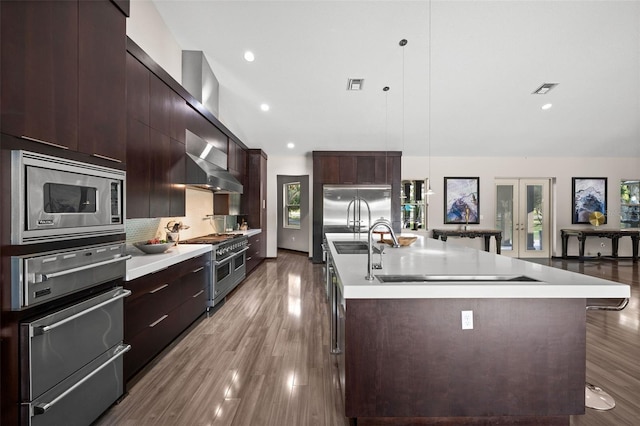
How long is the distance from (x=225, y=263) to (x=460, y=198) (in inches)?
247

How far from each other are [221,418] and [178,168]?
2.50 meters

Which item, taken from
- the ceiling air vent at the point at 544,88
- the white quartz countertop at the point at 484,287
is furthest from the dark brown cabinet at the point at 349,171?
the white quartz countertop at the point at 484,287

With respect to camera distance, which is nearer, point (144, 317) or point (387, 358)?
point (387, 358)

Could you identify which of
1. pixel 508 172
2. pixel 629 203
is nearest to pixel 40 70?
pixel 508 172

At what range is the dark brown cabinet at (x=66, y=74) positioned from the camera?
4.08 feet

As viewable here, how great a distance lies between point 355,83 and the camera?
524 cm

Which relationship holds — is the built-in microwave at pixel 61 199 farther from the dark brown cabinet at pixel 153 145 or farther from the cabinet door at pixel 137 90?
the cabinet door at pixel 137 90

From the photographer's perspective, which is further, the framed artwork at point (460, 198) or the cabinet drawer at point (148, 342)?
the framed artwork at point (460, 198)

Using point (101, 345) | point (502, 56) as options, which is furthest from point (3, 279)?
point (502, 56)

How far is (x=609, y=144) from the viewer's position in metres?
7.46

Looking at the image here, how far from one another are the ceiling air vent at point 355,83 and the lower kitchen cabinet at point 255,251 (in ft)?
10.7

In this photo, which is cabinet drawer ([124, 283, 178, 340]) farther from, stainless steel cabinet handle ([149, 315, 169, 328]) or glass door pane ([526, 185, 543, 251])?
glass door pane ([526, 185, 543, 251])

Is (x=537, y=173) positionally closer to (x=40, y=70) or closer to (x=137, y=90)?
(x=137, y=90)

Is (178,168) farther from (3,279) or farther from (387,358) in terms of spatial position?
(387,358)
